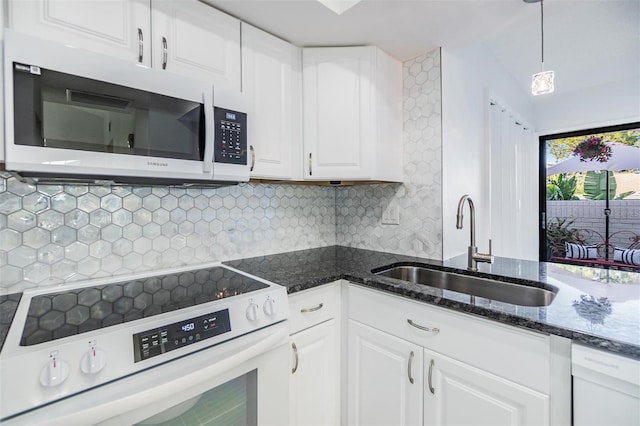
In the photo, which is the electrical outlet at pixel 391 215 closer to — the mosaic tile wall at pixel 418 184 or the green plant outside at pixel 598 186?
the mosaic tile wall at pixel 418 184

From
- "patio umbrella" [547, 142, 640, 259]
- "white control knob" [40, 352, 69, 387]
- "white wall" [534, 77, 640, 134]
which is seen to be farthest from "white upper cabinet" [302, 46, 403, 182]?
"patio umbrella" [547, 142, 640, 259]

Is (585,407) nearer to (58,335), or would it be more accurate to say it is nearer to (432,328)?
(432,328)

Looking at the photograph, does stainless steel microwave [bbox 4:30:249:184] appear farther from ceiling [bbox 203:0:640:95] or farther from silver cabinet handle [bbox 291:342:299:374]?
silver cabinet handle [bbox 291:342:299:374]

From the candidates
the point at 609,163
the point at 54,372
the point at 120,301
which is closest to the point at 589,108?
the point at 609,163

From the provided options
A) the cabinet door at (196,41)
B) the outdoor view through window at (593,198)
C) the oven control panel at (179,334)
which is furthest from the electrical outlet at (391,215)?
the outdoor view through window at (593,198)

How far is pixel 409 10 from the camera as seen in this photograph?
4.48 feet

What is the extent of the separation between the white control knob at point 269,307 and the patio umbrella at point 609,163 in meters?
3.71

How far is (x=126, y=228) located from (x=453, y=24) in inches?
72.6

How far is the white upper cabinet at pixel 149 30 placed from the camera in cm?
93

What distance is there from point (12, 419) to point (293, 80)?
162 centimetres

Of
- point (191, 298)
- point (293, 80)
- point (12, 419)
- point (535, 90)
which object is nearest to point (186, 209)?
point (191, 298)

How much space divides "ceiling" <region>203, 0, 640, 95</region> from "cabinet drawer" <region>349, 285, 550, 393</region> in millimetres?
1301

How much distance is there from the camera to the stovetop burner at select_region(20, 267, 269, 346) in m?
0.81

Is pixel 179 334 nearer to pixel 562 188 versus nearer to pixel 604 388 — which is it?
pixel 604 388
